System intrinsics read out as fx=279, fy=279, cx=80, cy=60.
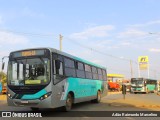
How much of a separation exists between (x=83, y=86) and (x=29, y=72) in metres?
5.25

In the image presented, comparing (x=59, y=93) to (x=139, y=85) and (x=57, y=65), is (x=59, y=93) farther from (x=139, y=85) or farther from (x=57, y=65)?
(x=139, y=85)

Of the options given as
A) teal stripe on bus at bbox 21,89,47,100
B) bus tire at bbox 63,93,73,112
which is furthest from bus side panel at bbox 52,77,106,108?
teal stripe on bus at bbox 21,89,47,100

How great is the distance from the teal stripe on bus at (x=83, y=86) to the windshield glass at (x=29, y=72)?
1.98m

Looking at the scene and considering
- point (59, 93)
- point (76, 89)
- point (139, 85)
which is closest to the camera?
point (59, 93)

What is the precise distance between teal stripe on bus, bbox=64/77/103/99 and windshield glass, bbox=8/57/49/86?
1984 mm

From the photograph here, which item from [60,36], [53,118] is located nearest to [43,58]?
[53,118]

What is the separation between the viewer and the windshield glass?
12.2m

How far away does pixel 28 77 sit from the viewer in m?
12.3

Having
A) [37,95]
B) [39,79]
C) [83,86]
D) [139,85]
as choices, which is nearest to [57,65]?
[39,79]

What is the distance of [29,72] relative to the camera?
1234cm

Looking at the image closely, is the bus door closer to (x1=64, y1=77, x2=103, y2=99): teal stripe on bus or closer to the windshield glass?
the windshield glass

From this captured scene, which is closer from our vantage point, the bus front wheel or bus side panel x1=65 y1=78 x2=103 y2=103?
the bus front wheel

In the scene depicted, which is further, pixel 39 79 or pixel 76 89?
pixel 76 89

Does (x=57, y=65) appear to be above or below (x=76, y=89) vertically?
above
